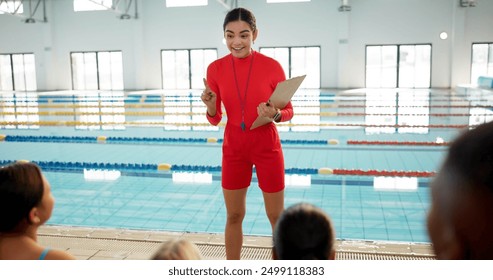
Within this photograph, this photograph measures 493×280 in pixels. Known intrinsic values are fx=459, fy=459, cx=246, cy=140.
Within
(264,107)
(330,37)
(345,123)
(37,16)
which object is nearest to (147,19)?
(37,16)

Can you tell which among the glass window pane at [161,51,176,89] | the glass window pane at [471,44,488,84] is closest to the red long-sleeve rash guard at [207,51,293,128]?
the glass window pane at [471,44,488,84]

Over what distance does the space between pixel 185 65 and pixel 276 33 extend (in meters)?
5.28

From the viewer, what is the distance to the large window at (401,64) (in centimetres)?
2120

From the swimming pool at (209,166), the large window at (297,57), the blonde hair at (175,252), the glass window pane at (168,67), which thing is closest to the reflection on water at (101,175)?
the swimming pool at (209,166)

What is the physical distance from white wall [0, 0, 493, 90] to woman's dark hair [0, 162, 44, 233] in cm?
2054

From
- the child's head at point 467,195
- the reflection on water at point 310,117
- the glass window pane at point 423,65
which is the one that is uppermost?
the glass window pane at point 423,65

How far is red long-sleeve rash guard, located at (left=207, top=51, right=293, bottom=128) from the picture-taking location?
238 centimetres

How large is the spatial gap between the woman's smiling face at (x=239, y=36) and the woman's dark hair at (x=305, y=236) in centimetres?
133

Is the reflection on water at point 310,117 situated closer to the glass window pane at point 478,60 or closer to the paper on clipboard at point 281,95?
the glass window pane at point 478,60

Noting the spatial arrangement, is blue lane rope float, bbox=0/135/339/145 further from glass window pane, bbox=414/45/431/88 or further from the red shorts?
glass window pane, bbox=414/45/431/88

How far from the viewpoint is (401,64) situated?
21391mm

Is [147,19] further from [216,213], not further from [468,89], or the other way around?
[216,213]

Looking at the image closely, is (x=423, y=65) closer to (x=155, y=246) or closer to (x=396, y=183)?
(x=396, y=183)
